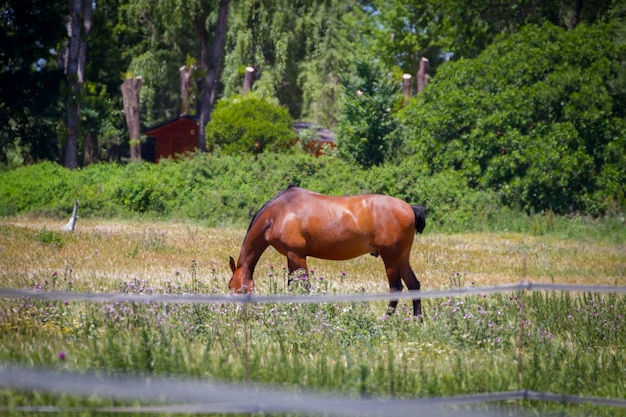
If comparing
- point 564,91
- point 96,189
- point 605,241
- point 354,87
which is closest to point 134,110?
point 354,87

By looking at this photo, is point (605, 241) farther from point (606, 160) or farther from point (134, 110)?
point (134, 110)

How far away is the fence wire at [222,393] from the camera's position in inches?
157

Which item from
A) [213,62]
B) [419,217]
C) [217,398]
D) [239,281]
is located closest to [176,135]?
[213,62]

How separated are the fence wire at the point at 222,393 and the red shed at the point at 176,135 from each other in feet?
161

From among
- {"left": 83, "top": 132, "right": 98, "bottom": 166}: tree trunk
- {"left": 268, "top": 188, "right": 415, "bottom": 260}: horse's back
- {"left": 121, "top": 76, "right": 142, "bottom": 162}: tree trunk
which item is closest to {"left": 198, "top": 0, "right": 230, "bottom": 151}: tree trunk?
{"left": 121, "top": 76, "right": 142, "bottom": 162}: tree trunk

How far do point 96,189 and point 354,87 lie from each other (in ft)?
42.3

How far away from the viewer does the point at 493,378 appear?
7.02 meters

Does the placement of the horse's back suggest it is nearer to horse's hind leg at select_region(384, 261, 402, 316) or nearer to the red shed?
horse's hind leg at select_region(384, 261, 402, 316)

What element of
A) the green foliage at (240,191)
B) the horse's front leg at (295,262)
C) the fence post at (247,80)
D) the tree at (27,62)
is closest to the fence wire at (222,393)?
the horse's front leg at (295,262)

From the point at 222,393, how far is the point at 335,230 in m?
8.34

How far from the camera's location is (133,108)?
48906mm

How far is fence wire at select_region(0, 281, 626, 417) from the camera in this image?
4.00 metres

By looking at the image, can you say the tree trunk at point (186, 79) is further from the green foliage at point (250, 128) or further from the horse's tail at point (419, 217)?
the horse's tail at point (419, 217)

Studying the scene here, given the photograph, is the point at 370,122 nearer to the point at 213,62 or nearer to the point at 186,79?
the point at 213,62
